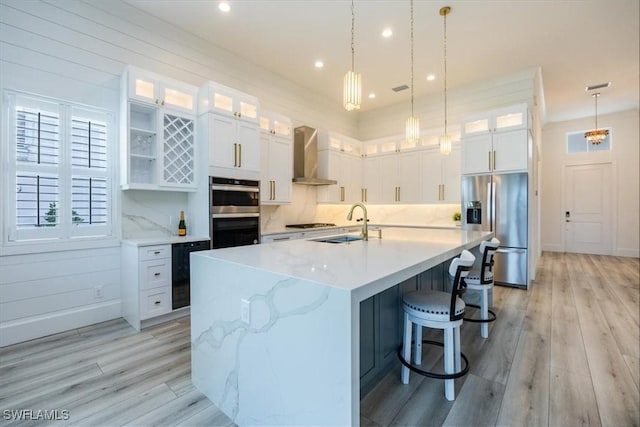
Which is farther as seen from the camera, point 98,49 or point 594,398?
point 98,49

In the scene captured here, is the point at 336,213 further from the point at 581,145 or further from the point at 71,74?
the point at 581,145

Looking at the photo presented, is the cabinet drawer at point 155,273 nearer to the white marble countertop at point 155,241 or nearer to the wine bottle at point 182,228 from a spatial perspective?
the white marble countertop at point 155,241

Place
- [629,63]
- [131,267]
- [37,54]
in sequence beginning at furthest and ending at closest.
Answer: [629,63]
[131,267]
[37,54]

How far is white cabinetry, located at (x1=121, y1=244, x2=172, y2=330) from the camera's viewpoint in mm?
2983

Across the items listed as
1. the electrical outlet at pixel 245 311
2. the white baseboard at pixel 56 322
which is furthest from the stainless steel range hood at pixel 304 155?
the electrical outlet at pixel 245 311

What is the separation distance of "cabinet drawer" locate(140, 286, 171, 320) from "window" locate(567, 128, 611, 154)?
984cm

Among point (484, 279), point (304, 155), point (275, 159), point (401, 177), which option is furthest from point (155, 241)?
point (401, 177)

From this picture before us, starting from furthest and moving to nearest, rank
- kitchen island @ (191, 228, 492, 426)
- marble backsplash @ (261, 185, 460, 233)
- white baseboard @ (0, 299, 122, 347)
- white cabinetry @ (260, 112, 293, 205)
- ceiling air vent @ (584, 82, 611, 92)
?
ceiling air vent @ (584, 82, 611, 92), marble backsplash @ (261, 185, 460, 233), white cabinetry @ (260, 112, 293, 205), white baseboard @ (0, 299, 122, 347), kitchen island @ (191, 228, 492, 426)

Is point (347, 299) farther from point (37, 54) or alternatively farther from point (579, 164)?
point (579, 164)

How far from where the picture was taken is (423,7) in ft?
11.0

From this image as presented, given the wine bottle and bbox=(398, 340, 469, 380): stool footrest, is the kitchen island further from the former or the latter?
the wine bottle

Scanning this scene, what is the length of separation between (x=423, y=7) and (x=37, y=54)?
400 cm

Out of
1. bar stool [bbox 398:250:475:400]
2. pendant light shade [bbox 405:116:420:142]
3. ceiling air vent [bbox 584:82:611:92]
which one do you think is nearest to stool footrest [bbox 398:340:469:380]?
bar stool [bbox 398:250:475:400]

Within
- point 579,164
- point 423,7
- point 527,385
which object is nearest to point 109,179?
point 423,7
